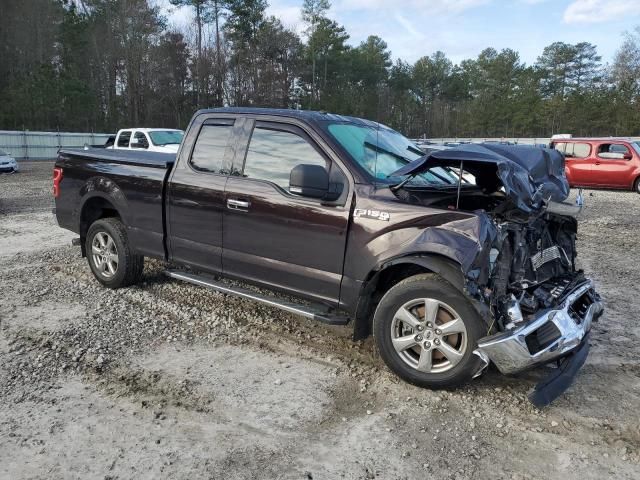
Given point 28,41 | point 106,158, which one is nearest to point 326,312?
point 106,158

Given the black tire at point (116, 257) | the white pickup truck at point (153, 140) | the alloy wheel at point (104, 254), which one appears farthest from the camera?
the white pickup truck at point (153, 140)

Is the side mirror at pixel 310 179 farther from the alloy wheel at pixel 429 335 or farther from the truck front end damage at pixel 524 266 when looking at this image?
the alloy wheel at pixel 429 335

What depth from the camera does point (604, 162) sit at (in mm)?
16938

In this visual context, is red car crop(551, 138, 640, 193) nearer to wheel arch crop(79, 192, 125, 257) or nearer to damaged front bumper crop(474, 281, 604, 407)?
damaged front bumper crop(474, 281, 604, 407)

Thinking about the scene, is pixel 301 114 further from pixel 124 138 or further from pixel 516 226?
pixel 124 138

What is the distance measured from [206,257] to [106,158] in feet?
6.28

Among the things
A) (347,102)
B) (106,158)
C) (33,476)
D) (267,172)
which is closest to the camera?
(33,476)

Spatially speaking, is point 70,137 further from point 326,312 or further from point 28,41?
point 326,312

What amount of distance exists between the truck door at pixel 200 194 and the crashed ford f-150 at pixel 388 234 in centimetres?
1

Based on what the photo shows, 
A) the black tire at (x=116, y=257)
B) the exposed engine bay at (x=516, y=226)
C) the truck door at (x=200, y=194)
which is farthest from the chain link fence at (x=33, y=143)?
the exposed engine bay at (x=516, y=226)

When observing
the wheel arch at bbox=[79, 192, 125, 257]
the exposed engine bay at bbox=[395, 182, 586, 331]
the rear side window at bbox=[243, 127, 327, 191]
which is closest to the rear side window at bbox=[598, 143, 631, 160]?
the exposed engine bay at bbox=[395, 182, 586, 331]

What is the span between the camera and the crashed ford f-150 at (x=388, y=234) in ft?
11.2

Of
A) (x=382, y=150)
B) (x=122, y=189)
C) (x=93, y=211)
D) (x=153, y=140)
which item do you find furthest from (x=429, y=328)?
(x=153, y=140)

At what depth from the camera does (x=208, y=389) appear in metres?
3.71
